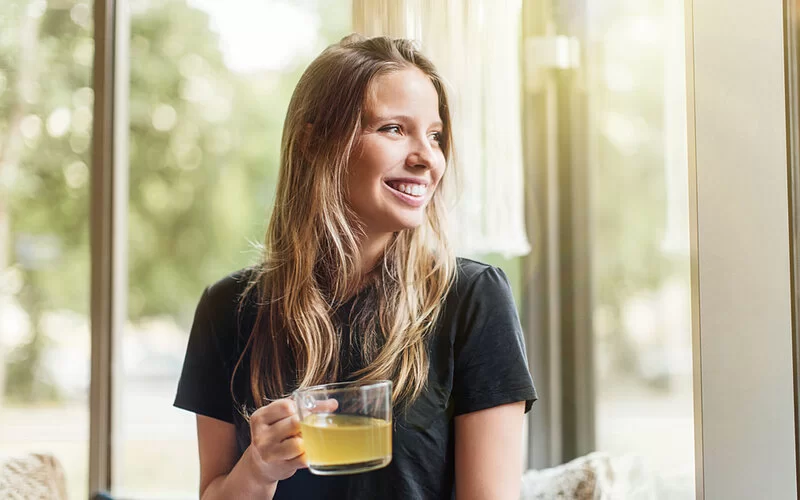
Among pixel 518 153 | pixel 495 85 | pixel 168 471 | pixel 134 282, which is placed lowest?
pixel 168 471

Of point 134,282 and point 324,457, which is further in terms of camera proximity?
point 134,282

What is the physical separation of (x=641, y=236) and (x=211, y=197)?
78cm

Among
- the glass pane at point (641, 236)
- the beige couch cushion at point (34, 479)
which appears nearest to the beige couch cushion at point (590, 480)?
the glass pane at point (641, 236)

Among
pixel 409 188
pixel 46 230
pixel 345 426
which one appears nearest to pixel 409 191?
pixel 409 188

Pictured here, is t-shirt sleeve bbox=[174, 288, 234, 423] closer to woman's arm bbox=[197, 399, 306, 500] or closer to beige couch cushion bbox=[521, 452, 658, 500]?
woman's arm bbox=[197, 399, 306, 500]

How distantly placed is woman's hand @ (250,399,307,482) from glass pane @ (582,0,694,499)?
539mm

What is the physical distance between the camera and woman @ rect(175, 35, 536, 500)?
972 mm

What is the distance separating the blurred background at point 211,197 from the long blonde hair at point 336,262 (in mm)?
91

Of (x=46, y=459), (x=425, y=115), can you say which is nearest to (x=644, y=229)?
(x=425, y=115)

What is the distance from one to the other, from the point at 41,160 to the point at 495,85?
0.93m

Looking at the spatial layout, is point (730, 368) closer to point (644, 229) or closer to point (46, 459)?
point (644, 229)

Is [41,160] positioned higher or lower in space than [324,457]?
higher

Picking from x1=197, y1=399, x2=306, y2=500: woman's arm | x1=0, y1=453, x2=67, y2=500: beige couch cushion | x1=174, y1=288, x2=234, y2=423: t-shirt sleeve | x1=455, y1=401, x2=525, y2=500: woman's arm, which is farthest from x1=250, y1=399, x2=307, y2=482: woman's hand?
x1=0, y1=453, x2=67, y2=500: beige couch cushion

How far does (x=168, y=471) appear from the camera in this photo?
1.31 metres
